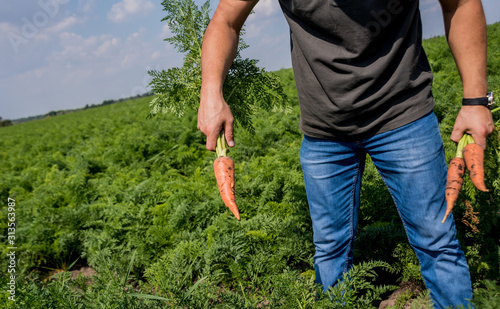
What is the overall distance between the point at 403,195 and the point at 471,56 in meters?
0.69

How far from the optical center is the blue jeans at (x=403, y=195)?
1.51 meters

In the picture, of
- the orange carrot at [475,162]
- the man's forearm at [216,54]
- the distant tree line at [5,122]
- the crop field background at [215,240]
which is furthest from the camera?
the distant tree line at [5,122]

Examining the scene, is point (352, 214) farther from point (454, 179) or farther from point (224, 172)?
point (224, 172)

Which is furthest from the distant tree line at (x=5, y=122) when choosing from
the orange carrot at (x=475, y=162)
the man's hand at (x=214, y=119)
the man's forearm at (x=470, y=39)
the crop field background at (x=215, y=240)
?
the orange carrot at (x=475, y=162)

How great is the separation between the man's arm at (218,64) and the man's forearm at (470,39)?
887mm

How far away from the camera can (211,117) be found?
137 cm

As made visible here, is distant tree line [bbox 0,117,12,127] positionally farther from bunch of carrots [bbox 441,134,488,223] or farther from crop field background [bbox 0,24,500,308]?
bunch of carrots [bbox 441,134,488,223]

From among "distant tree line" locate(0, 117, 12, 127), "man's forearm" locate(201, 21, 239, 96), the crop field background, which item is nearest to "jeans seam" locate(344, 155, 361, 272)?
the crop field background

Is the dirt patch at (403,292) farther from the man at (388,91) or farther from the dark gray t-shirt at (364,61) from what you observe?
the dark gray t-shirt at (364,61)

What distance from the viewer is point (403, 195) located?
1602 millimetres

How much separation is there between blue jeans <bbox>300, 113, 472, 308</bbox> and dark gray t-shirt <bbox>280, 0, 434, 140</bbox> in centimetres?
10

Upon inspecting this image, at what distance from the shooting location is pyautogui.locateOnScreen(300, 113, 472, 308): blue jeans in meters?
1.51

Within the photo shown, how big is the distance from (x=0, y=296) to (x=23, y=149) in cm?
1412

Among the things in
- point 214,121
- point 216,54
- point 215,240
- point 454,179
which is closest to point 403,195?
point 454,179
